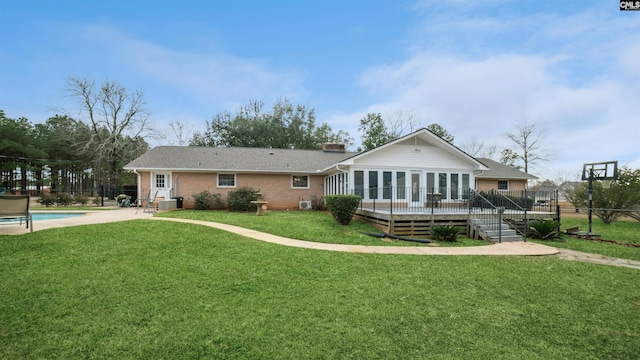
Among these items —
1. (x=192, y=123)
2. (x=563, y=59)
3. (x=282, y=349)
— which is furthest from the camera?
(x=192, y=123)

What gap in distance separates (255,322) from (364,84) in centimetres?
2001

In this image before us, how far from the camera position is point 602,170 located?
12.8 meters

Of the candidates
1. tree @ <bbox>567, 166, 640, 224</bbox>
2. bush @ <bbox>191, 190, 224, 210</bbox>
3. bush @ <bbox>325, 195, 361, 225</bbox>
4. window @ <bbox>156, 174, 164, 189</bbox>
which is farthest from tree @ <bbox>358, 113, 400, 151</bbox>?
bush @ <bbox>325, 195, 361, 225</bbox>

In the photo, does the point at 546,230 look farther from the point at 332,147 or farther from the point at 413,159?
the point at 332,147

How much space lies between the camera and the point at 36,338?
3270mm

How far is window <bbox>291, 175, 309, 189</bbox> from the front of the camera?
20.4m

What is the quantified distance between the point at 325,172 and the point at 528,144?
3144cm

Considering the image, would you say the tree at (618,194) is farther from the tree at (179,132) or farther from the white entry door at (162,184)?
the tree at (179,132)

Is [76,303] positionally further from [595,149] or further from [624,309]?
[595,149]

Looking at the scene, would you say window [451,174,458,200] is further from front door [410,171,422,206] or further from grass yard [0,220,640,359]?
grass yard [0,220,640,359]

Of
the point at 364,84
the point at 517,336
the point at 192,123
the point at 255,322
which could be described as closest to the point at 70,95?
the point at 192,123

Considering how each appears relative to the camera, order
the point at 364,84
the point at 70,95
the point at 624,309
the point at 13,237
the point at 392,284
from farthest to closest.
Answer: the point at 70,95
the point at 364,84
the point at 13,237
the point at 392,284
the point at 624,309

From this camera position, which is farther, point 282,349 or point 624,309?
point 624,309

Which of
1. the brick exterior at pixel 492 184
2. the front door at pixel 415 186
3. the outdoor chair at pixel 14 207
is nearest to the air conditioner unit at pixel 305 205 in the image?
the front door at pixel 415 186
